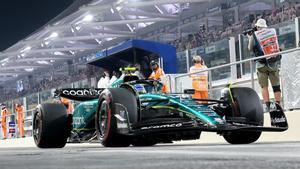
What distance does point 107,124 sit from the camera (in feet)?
22.2

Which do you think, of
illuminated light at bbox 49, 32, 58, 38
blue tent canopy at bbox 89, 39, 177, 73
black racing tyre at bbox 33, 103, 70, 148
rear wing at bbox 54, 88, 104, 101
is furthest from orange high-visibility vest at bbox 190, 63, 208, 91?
illuminated light at bbox 49, 32, 58, 38

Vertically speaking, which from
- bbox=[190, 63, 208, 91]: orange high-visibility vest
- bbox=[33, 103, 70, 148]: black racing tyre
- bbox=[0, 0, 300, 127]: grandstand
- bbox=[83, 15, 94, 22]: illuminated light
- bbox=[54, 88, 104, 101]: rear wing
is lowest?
bbox=[33, 103, 70, 148]: black racing tyre

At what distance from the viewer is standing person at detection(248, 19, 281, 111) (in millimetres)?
8312

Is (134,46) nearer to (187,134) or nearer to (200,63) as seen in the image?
(200,63)

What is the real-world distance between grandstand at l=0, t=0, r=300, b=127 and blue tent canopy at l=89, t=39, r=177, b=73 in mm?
699

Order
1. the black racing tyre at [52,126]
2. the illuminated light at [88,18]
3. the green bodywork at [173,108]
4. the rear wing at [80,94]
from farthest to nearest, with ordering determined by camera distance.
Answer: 1. the illuminated light at [88,18]
2. the rear wing at [80,94]
3. the black racing tyre at [52,126]
4. the green bodywork at [173,108]

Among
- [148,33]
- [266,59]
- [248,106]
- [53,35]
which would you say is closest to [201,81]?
[266,59]

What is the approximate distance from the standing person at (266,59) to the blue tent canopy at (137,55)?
560 cm

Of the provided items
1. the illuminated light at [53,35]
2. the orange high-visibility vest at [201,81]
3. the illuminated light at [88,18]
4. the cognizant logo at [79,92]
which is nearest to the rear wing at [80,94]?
the cognizant logo at [79,92]

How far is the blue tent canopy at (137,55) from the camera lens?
14.0m

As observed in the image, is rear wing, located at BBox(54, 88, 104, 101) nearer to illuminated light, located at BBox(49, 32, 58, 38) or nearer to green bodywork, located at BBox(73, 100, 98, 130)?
green bodywork, located at BBox(73, 100, 98, 130)

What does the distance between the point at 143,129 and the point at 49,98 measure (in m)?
11.9

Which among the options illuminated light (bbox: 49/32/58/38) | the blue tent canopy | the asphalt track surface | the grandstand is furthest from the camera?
illuminated light (bbox: 49/32/58/38)

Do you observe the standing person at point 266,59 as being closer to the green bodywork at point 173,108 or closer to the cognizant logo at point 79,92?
the green bodywork at point 173,108
